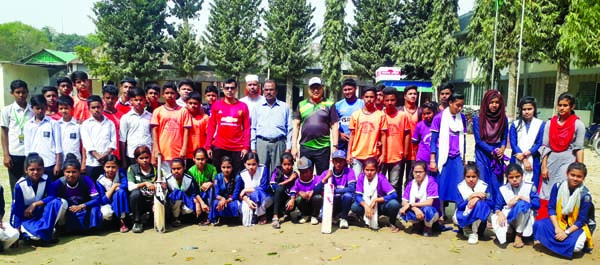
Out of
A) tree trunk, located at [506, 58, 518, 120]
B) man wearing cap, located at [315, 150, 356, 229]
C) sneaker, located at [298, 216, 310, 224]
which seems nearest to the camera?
man wearing cap, located at [315, 150, 356, 229]

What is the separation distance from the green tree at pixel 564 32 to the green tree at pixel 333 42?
51.9ft

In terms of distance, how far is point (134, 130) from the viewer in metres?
5.52

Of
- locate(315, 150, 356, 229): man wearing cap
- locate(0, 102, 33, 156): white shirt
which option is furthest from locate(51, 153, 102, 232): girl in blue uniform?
locate(315, 150, 356, 229): man wearing cap

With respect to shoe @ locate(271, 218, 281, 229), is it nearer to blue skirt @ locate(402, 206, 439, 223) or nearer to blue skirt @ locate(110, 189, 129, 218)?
blue skirt @ locate(402, 206, 439, 223)

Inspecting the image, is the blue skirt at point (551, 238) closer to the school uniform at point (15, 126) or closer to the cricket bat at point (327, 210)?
the cricket bat at point (327, 210)

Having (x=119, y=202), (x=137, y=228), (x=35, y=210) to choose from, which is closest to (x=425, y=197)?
(x=137, y=228)

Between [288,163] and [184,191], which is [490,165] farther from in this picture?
[184,191]

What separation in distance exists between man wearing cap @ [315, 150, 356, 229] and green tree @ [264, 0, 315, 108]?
25484mm

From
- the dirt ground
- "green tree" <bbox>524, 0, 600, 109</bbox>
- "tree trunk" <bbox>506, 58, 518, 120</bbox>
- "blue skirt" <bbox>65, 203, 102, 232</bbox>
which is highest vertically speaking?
"green tree" <bbox>524, 0, 600, 109</bbox>

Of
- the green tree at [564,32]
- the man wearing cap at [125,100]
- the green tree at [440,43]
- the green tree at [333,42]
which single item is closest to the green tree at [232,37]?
the green tree at [333,42]

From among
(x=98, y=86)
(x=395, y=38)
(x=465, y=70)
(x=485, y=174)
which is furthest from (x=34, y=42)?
(x=485, y=174)

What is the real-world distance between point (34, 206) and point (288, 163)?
2797 millimetres

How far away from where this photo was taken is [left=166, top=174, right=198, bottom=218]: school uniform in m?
5.34

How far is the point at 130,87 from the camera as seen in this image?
6.14 meters
